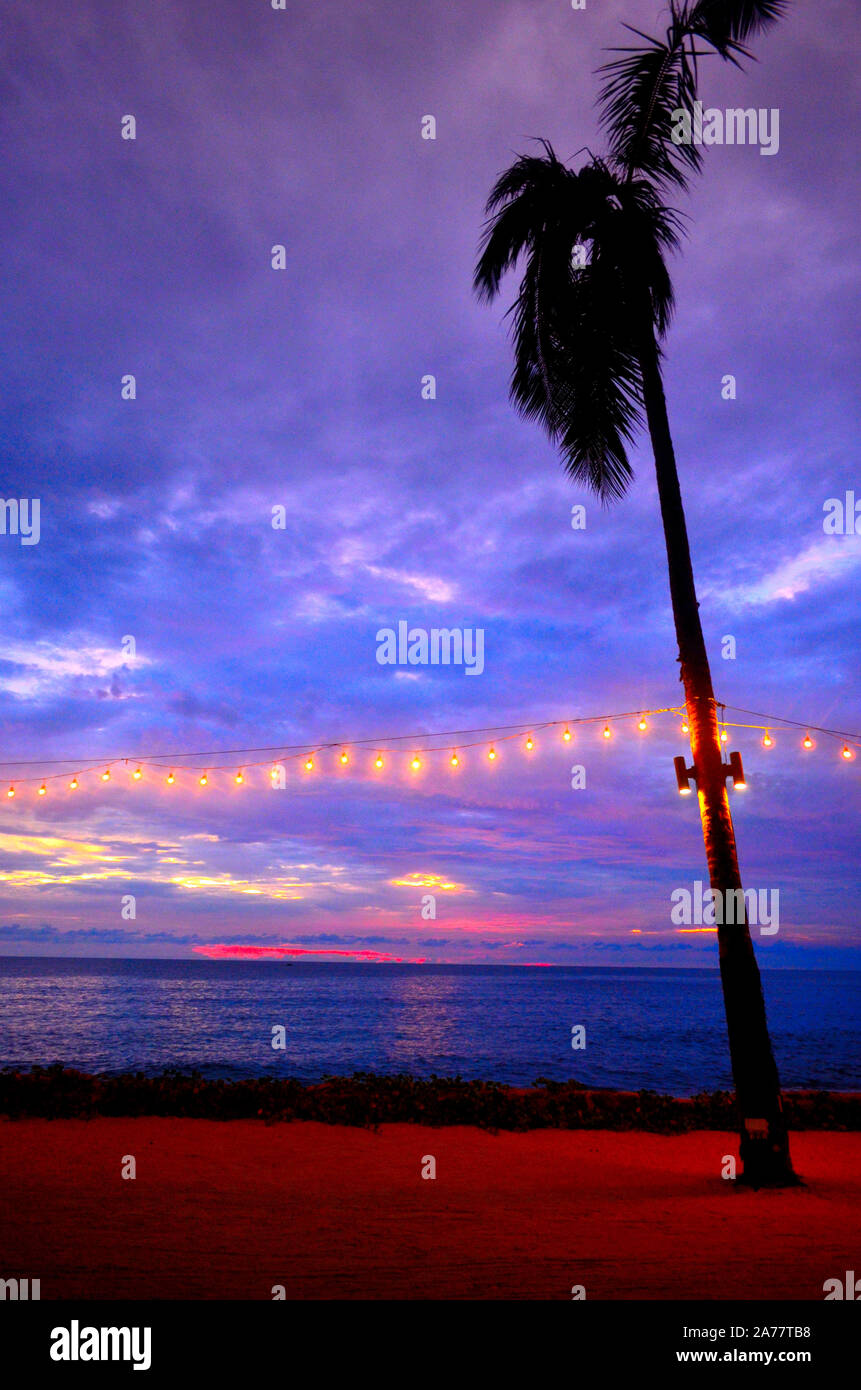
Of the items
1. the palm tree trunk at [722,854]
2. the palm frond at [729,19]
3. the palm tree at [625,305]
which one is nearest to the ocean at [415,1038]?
the palm tree trunk at [722,854]

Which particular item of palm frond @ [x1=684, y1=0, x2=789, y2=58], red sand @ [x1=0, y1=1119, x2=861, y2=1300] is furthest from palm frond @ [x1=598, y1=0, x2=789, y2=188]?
red sand @ [x1=0, y1=1119, x2=861, y2=1300]

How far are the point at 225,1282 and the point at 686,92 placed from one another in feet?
43.1

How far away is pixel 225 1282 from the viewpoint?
5.16 m

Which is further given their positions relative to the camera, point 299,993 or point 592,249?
point 299,993

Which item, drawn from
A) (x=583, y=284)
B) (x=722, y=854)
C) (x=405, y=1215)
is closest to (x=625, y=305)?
(x=583, y=284)

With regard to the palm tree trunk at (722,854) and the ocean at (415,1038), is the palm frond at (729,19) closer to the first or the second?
the palm tree trunk at (722,854)

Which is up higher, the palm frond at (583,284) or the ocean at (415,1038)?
the palm frond at (583,284)

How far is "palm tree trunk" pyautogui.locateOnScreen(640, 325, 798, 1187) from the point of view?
25.5 ft

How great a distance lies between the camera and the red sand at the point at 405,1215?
17.1 ft

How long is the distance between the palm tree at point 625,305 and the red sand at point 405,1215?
181 centimetres

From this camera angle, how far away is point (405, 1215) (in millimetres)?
6918
